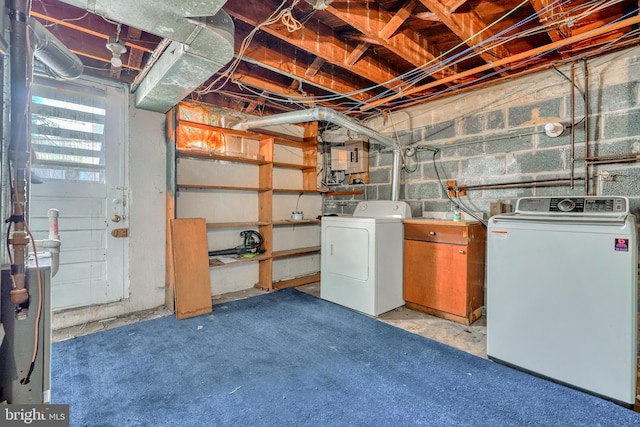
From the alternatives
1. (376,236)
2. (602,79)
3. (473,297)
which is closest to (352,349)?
(376,236)

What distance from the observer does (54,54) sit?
1.79 meters

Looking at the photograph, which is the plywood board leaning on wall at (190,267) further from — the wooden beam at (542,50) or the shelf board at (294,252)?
the wooden beam at (542,50)

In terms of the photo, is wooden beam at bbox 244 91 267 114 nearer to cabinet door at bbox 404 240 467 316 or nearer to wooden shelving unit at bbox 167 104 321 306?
wooden shelving unit at bbox 167 104 321 306

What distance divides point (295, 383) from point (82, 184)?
2521 millimetres

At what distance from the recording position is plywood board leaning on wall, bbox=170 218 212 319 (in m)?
2.91

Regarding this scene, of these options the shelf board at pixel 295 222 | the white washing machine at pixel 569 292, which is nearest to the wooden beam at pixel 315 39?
the white washing machine at pixel 569 292

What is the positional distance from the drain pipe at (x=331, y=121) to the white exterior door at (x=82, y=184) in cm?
128

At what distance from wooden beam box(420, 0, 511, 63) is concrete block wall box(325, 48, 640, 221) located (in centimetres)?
61

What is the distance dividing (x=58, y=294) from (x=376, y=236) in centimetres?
288

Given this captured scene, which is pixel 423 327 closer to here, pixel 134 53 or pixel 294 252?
pixel 294 252

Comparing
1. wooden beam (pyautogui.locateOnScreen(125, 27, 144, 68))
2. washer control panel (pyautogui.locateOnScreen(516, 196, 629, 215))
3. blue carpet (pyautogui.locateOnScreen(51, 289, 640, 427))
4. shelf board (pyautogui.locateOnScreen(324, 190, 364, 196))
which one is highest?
wooden beam (pyautogui.locateOnScreen(125, 27, 144, 68))

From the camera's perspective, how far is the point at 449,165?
10.7 ft

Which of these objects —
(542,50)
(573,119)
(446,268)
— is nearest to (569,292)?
(446,268)

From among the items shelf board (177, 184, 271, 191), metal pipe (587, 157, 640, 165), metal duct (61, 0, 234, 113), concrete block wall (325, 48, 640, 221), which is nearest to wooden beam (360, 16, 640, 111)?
concrete block wall (325, 48, 640, 221)
